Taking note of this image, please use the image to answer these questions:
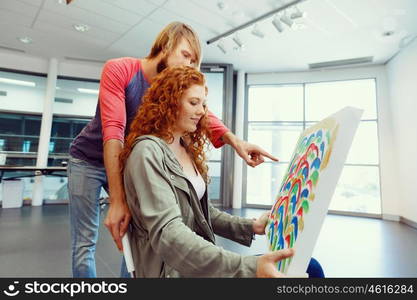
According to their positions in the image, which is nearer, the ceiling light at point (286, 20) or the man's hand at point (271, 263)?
the man's hand at point (271, 263)

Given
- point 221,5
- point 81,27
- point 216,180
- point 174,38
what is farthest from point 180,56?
point 216,180

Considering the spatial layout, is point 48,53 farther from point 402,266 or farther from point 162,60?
point 402,266

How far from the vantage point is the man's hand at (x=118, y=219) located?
2.15ft

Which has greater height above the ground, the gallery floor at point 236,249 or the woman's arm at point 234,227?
the woman's arm at point 234,227

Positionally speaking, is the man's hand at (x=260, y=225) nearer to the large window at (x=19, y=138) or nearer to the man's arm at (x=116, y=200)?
the man's arm at (x=116, y=200)

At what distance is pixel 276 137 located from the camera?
5.77 m

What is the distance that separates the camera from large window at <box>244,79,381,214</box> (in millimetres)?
5026

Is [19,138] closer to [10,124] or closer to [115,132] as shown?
[10,124]

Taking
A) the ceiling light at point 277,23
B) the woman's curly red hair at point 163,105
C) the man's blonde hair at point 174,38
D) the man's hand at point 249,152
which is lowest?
the man's hand at point 249,152

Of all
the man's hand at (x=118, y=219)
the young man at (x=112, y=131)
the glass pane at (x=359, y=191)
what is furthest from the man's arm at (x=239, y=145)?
A: the glass pane at (x=359, y=191)

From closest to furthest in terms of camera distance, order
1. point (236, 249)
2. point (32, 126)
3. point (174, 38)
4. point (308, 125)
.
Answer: point (174, 38) → point (236, 249) → point (32, 126) → point (308, 125)

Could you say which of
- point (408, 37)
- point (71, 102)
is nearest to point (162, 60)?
point (408, 37)

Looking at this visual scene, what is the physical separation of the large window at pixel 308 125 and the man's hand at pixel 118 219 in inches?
197

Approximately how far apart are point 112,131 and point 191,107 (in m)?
0.26
